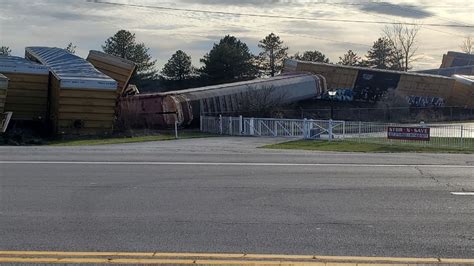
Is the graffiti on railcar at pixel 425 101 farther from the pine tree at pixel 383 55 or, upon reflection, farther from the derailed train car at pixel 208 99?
the pine tree at pixel 383 55

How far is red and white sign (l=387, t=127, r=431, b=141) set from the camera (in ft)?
82.0

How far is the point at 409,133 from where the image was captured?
83.7ft

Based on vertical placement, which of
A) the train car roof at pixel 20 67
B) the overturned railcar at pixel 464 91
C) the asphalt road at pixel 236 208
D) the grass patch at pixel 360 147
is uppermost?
the train car roof at pixel 20 67

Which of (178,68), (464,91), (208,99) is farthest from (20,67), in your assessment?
(464,91)

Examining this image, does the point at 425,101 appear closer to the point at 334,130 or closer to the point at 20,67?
the point at 334,130

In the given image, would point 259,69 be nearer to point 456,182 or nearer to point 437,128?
point 437,128

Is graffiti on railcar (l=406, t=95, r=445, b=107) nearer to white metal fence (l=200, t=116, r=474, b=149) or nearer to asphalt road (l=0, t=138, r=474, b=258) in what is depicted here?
white metal fence (l=200, t=116, r=474, b=149)

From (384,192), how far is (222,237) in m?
4.61

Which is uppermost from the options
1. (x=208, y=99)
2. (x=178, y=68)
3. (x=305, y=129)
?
(x=178, y=68)

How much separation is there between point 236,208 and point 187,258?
286 cm

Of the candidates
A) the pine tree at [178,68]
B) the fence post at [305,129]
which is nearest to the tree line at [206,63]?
the pine tree at [178,68]

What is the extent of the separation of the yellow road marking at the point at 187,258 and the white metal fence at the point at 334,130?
19775 millimetres

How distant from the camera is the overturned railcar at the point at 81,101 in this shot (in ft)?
107

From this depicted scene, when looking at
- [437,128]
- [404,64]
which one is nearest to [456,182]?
[437,128]
